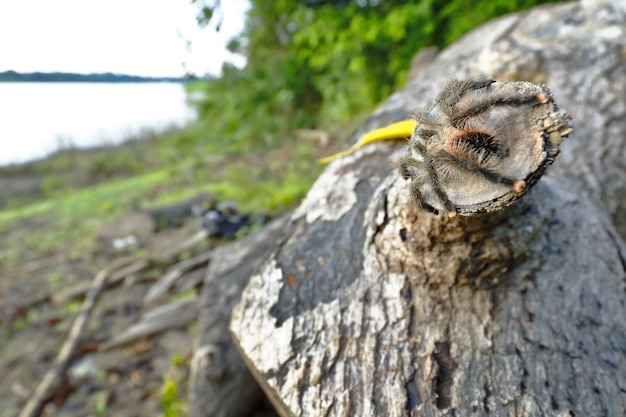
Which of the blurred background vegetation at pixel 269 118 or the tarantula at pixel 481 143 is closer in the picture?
the tarantula at pixel 481 143

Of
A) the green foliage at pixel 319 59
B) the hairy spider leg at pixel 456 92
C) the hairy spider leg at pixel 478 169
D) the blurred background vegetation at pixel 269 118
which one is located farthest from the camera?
the blurred background vegetation at pixel 269 118

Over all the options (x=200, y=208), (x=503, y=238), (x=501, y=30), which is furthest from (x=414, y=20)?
(x=503, y=238)

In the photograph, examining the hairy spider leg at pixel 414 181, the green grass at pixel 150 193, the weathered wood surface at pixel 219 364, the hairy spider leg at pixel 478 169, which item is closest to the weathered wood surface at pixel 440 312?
the hairy spider leg at pixel 414 181

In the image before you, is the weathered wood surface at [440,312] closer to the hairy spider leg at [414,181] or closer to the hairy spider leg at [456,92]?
the hairy spider leg at [414,181]

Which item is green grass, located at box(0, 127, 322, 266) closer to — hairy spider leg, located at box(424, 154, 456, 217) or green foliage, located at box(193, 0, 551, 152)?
green foliage, located at box(193, 0, 551, 152)

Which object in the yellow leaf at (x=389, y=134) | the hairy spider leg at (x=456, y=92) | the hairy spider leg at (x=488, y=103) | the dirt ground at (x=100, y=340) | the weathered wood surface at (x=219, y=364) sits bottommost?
the dirt ground at (x=100, y=340)

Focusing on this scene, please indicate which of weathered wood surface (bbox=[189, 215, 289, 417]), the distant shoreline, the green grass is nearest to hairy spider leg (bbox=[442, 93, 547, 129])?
weathered wood surface (bbox=[189, 215, 289, 417])

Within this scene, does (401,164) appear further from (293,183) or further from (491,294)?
(293,183)

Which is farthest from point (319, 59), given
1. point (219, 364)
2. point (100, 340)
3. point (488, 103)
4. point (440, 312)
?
point (488, 103)
